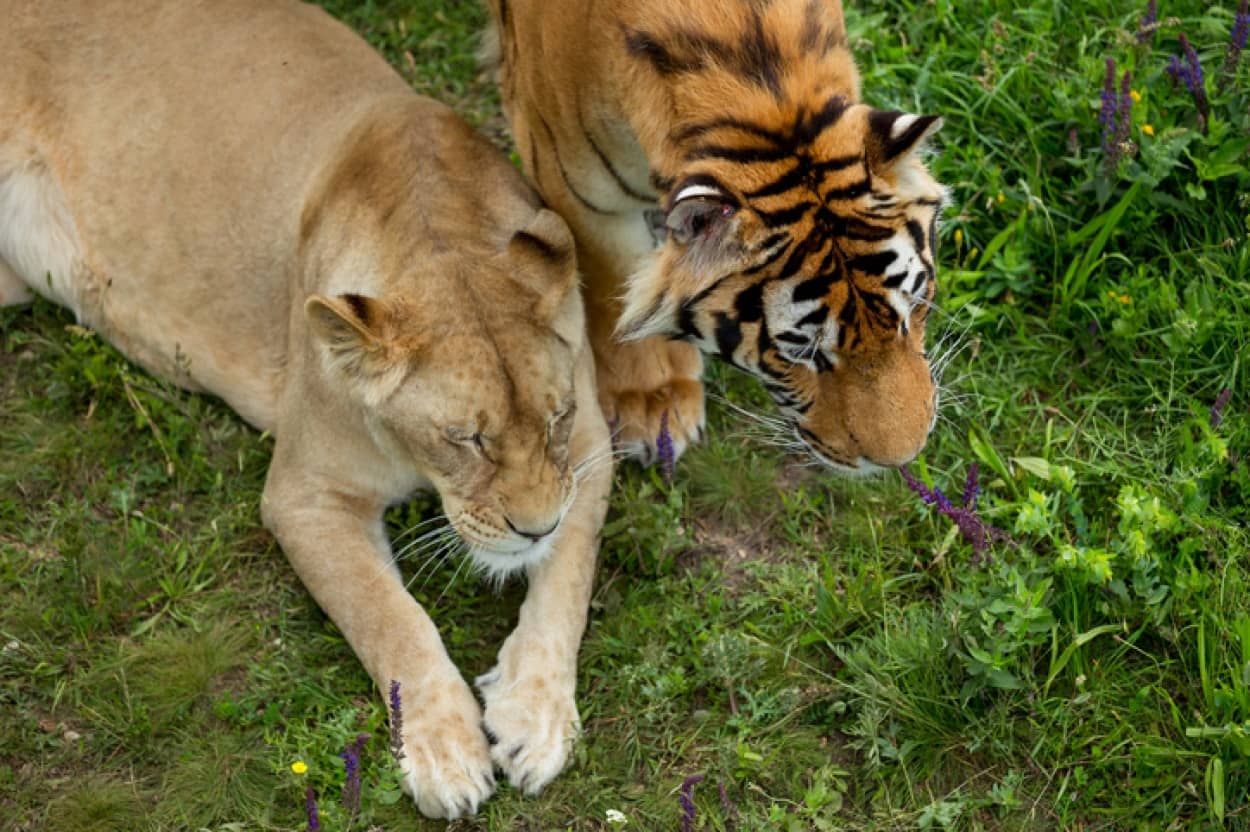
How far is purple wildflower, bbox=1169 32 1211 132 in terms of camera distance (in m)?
4.68

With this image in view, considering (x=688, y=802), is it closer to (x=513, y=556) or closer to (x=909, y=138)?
(x=513, y=556)

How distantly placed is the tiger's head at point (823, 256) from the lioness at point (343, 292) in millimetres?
516

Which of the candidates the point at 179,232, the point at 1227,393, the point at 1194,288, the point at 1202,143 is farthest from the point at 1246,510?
the point at 179,232

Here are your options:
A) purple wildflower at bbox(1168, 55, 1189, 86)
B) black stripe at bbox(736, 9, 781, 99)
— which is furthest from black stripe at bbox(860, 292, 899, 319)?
purple wildflower at bbox(1168, 55, 1189, 86)

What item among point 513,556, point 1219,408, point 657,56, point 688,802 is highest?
point 657,56

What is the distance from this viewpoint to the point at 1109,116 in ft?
15.6

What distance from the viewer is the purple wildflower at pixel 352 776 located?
376 cm

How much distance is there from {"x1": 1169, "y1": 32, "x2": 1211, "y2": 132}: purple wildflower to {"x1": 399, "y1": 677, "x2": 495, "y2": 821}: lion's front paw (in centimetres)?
290

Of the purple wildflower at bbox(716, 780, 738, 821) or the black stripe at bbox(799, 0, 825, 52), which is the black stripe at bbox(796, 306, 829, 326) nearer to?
the black stripe at bbox(799, 0, 825, 52)

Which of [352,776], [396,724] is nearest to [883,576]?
[396,724]

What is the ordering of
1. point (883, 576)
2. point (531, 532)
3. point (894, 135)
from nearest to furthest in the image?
point (894, 135), point (531, 532), point (883, 576)

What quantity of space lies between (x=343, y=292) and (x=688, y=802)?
1662 mm

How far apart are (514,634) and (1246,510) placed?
6.75 ft

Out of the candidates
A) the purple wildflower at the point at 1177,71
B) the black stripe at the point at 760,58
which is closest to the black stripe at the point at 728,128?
the black stripe at the point at 760,58
